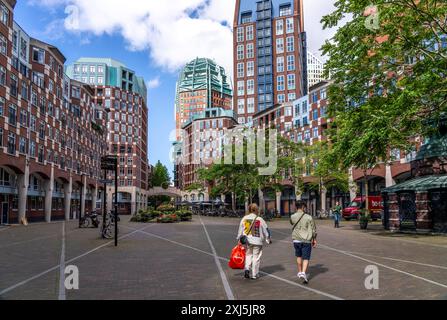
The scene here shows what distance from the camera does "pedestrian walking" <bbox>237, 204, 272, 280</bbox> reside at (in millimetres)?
A: 9430

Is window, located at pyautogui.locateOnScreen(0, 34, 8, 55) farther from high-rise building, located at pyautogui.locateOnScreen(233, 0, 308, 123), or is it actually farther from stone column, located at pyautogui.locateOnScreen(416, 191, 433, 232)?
high-rise building, located at pyautogui.locateOnScreen(233, 0, 308, 123)

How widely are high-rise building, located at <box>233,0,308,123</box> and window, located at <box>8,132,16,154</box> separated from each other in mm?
65697

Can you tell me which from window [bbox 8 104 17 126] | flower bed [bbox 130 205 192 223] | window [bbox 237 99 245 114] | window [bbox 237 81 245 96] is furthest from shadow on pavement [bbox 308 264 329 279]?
window [bbox 237 81 245 96]

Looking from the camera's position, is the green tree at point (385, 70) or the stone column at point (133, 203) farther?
the stone column at point (133, 203)

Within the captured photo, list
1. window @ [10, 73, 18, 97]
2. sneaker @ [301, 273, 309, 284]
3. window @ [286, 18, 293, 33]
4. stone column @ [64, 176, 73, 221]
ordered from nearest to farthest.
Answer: sneaker @ [301, 273, 309, 284], window @ [10, 73, 18, 97], stone column @ [64, 176, 73, 221], window @ [286, 18, 293, 33]

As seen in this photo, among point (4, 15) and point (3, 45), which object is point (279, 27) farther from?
point (3, 45)

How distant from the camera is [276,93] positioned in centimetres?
10131

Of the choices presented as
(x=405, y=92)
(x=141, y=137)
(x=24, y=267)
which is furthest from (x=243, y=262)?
(x=141, y=137)

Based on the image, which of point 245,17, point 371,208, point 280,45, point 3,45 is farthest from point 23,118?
point 245,17

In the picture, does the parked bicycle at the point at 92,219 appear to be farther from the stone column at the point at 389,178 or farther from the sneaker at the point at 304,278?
the stone column at the point at 389,178

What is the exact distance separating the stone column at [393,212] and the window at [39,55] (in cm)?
4102

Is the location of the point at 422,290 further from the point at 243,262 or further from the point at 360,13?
the point at 360,13

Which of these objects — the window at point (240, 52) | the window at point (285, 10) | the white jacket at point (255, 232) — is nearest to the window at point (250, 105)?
the window at point (240, 52)

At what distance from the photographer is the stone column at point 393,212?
86.8 feet
